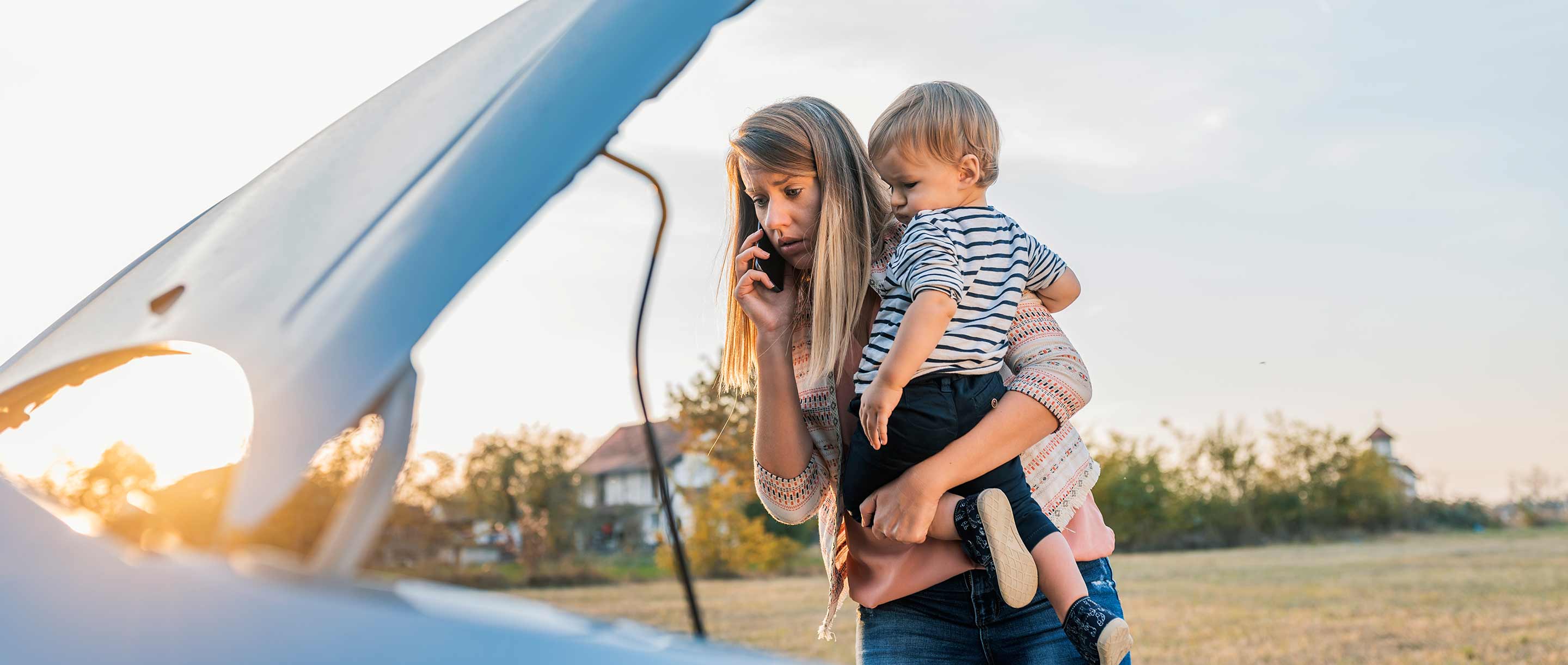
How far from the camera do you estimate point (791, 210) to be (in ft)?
6.45

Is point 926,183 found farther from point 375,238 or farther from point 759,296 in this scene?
point 375,238

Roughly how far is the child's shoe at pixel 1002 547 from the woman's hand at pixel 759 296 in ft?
1.62

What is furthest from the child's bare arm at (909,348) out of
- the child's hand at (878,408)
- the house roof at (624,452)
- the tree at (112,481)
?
the tree at (112,481)

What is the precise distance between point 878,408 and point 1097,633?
0.48 m

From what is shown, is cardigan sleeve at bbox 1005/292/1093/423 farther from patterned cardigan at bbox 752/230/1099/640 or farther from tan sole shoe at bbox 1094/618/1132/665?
tan sole shoe at bbox 1094/618/1132/665

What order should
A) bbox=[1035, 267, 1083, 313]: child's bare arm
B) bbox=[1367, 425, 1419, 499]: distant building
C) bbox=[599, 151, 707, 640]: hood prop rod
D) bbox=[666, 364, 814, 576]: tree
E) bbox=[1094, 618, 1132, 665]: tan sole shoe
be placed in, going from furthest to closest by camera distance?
bbox=[1367, 425, 1419, 499]: distant building → bbox=[666, 364, 814, 576]: tree → bbox=[1035, 267, 1083, 313]: child's bare arm → bbox=[1094, 618, 1132, 665]: tan sole shoe → bbox=[599, 151, 707, 640]: hood prop rod

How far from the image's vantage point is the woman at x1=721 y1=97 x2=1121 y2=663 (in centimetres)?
181

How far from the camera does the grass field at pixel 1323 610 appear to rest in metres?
7.33

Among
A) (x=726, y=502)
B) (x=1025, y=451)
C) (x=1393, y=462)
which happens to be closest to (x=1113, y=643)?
(x=1025, y=451)

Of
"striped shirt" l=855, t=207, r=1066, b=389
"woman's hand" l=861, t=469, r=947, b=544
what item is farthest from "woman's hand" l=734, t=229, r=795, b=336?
"woman's hand" l=861, t=469, r=947, b=544

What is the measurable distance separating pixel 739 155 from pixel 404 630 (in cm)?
135

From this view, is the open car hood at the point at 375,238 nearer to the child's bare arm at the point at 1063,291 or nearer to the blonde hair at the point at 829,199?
the blonde hair at the point at 829,199

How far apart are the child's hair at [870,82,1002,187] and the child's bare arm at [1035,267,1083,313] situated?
223 mm

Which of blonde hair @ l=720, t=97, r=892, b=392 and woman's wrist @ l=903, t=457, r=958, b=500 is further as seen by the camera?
blonde hair @ l=720, t=97, r=892, b=392
